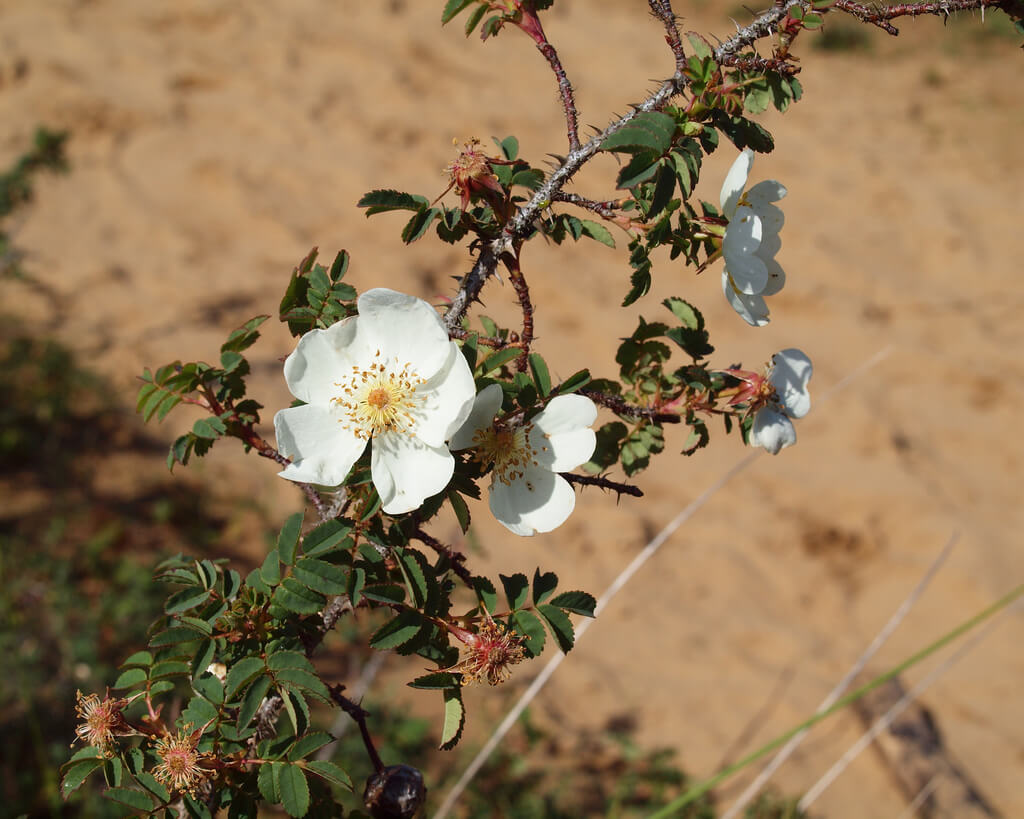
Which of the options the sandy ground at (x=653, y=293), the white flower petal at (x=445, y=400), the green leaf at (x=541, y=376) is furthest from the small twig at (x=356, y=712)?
the sandy ground at (x=653, y=293)

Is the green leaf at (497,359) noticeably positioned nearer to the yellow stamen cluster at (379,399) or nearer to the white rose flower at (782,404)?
the yellow stamen cluster at (379,399)

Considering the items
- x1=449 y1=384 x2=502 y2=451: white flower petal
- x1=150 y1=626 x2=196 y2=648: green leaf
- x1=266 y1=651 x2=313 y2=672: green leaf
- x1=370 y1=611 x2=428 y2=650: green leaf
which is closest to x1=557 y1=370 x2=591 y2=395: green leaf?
x1=449 y1=384 x2=502 y2=451: white flower petal

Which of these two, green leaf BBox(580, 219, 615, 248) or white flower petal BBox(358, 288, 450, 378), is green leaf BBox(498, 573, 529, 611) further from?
green leaf BBox(580, 219, 615, 248)

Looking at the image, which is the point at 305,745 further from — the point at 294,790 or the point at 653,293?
the point at 653,293

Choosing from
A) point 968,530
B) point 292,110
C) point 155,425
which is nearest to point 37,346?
point 155,425

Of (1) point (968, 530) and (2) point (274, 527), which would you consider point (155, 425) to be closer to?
(2) point (274, 527)

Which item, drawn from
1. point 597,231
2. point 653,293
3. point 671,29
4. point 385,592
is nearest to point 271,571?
point 385,592
